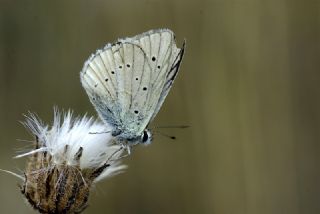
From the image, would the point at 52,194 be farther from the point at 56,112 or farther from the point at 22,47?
the point at 22,47

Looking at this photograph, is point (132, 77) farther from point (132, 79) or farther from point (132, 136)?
point (132, 136)

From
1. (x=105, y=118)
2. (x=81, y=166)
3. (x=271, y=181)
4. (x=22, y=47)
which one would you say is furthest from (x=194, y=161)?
(x=81, y=166)

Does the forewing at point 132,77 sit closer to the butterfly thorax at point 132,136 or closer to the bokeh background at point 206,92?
the butterfly thorax at point 132,136

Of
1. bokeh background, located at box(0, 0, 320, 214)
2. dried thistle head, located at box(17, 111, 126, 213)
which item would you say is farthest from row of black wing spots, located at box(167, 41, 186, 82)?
bokeh background, located at box(0, 0, 320, 214)

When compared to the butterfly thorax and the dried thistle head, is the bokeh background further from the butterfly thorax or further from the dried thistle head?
the dried thistle head

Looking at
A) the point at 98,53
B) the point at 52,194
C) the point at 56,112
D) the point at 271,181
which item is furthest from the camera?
the point at 271,181

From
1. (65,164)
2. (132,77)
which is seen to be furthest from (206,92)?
(65,164)

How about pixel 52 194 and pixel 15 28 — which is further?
pixel 15 28
